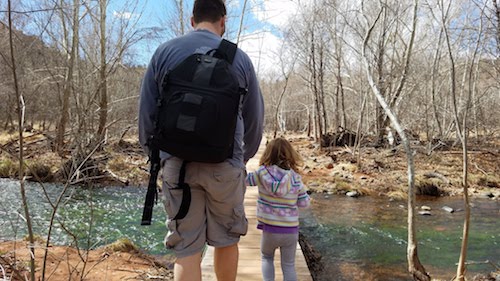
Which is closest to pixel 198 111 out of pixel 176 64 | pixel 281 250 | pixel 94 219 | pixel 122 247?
pixel 176 64

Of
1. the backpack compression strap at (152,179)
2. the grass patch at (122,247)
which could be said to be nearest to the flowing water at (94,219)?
the grass patch at (122,247)

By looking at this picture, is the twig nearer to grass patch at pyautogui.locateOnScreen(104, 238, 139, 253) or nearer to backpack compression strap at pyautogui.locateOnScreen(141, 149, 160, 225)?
grass patch at pyautogui.locateOnScreen(104, 238, 139, 253)

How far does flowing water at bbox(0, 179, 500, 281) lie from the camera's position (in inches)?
236

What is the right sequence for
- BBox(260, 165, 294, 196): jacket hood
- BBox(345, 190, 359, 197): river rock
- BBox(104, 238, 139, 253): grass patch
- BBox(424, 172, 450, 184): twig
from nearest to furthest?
BBox(260, 165, 294, 196): jacket hood → BBox(104, 238, 139, 253): grass patch → BBox(345, 190, 359, 197): river rock → BBox(424, 172, 450, 184): twig

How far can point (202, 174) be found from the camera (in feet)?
5.89

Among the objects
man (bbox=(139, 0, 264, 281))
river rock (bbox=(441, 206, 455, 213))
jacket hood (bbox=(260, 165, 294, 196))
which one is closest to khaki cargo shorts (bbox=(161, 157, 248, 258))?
man (bbox=(139, 0, 264, 281))

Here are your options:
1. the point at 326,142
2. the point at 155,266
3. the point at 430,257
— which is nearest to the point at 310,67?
the point at 326,142

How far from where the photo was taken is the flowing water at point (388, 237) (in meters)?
5.88

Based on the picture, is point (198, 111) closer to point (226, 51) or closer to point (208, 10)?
point (226, 51)

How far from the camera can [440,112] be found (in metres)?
22.7

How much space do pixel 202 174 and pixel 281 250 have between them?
1531mm

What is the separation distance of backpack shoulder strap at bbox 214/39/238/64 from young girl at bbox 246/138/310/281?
1287mm

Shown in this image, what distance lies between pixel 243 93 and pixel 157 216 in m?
7.30

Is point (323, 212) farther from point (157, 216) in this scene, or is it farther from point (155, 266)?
point (155, 266)
